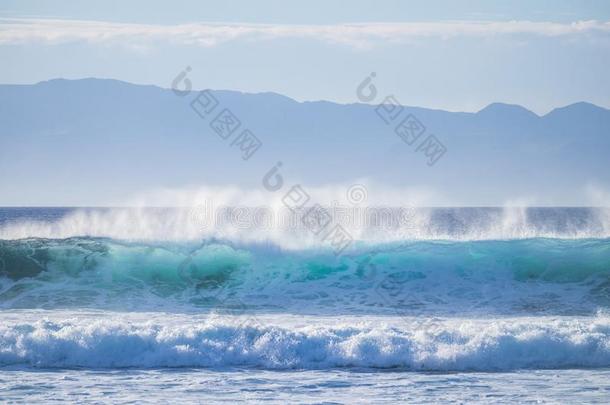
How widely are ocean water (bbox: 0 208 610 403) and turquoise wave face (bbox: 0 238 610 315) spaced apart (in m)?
0.06

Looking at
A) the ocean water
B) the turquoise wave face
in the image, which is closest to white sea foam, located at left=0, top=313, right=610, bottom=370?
the ocean water

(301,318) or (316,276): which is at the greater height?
(316,276)

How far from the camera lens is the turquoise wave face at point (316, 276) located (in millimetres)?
22453

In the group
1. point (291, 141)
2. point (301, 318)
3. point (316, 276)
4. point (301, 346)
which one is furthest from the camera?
point (291, 141)

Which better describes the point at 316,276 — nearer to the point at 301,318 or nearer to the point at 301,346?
the point at 301,318

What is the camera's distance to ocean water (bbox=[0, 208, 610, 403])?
15.0 m

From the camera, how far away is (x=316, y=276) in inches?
969

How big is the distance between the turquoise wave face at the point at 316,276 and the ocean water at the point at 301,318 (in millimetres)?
61

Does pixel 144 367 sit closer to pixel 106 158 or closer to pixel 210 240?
pixel 210 240

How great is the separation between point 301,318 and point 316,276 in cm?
434

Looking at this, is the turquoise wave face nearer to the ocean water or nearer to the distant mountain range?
the ocean water

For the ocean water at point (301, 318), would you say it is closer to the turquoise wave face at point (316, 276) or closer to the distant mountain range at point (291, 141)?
the turquoise wave face at point (316, 276)

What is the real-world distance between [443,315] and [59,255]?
11092mm

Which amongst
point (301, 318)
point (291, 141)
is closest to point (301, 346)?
point (301, 318)
